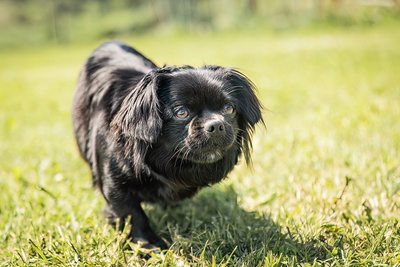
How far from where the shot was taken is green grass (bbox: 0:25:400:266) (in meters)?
2.11

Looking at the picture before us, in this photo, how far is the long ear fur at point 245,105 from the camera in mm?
2309

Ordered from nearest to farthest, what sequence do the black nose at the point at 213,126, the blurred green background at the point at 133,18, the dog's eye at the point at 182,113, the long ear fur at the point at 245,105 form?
the black nose at the point at 213,126
the dog's eye at the point at 182,113
the long ear fur at the point at 245,105
the blurred green background at the point at 133,18

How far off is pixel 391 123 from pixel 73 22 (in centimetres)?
1428

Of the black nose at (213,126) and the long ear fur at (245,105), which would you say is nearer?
the black nose at (213,126)

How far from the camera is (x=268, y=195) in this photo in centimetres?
279

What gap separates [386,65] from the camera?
664 centimetres

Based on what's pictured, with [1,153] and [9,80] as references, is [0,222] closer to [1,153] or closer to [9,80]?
[1,153]

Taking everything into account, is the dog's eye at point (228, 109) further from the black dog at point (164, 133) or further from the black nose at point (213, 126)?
the black nose at point (213, 126)

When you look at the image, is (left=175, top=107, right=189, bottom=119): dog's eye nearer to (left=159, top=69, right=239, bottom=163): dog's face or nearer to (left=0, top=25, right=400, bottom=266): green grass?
(left=159, top=69, right=239, bottom=163): dog's face

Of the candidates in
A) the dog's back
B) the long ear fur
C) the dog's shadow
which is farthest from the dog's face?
the dog's shadow

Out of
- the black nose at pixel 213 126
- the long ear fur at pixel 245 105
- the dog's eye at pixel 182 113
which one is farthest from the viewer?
the long ear fur at pixel 245 105

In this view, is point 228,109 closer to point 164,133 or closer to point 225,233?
point 164,133

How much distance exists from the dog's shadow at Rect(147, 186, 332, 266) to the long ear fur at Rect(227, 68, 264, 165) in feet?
1.57

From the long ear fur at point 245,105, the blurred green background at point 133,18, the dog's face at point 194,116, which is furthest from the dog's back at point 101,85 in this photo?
the blurred green background at point 133,18
